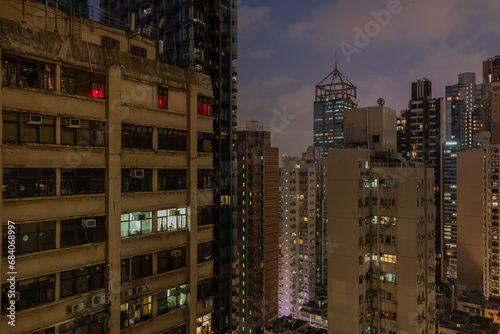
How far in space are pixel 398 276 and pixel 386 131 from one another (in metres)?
13.6

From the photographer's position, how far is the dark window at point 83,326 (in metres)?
12.5

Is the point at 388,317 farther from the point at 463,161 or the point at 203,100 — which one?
the point at 463,161

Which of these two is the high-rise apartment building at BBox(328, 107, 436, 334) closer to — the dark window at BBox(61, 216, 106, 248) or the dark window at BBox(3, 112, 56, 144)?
the dark window at BBox(61, 216, 106, 248)

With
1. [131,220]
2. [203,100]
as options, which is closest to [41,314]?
[131,220]

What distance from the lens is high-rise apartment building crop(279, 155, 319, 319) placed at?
94.3m

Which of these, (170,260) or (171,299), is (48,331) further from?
(170,260)

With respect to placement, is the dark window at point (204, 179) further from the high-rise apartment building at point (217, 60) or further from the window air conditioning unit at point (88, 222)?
the high-rise apartment building at point (217, 60)

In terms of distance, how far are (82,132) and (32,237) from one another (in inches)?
156

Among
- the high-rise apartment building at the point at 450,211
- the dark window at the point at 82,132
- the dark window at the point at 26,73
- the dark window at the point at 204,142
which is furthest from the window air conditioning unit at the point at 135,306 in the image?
the high-rise apartment building at the point at 450,211

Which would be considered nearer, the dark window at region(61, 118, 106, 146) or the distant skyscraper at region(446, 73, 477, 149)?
the dark window at region(61, 118, 106, 146)

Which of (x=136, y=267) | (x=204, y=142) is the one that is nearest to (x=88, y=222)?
(x=136, y=267)

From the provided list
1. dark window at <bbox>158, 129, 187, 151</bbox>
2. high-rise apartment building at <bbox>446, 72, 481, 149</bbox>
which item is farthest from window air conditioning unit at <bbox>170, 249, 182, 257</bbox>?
high-rise apartment building at <bbox>446, 72, 481, 149</bbox>

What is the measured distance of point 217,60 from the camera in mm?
42781

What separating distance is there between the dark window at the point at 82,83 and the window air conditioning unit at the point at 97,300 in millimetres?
7370
